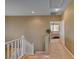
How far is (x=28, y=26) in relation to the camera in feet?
35.4

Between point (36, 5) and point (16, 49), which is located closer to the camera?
point (16, 49)

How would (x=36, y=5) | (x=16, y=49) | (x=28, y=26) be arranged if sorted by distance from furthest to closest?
1. (x=28, y=26)
2. (x=36, y=5)
3. (x=16, y=49)

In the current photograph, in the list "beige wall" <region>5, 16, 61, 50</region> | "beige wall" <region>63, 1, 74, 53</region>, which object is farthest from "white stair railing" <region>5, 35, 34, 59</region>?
"beige wall" <region>5, 16, 61, 50</region>

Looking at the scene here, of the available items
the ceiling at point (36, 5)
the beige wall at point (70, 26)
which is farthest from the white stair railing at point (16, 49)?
the beige wall at point (70, 26)

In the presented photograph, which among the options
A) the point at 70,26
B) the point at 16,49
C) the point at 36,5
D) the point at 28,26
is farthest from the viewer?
the point at 28,26

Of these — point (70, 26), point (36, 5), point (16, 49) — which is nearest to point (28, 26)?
point (36, 5)

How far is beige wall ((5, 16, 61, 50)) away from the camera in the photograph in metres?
A: 10.7

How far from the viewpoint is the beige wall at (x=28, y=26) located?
422 inches

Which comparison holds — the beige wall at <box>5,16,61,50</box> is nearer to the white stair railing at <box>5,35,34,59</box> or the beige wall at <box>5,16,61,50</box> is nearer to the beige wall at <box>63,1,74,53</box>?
the white stair railing at <box>5,35,34,59</box>

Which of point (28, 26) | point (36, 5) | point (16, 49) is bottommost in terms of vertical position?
point (16, 49)

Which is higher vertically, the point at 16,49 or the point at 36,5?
the point at 36,5

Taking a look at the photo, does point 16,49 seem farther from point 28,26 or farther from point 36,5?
point 28,26

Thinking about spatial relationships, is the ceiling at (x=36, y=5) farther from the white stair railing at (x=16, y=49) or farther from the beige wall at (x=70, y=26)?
the white stair railing at (x=16, y=49)
